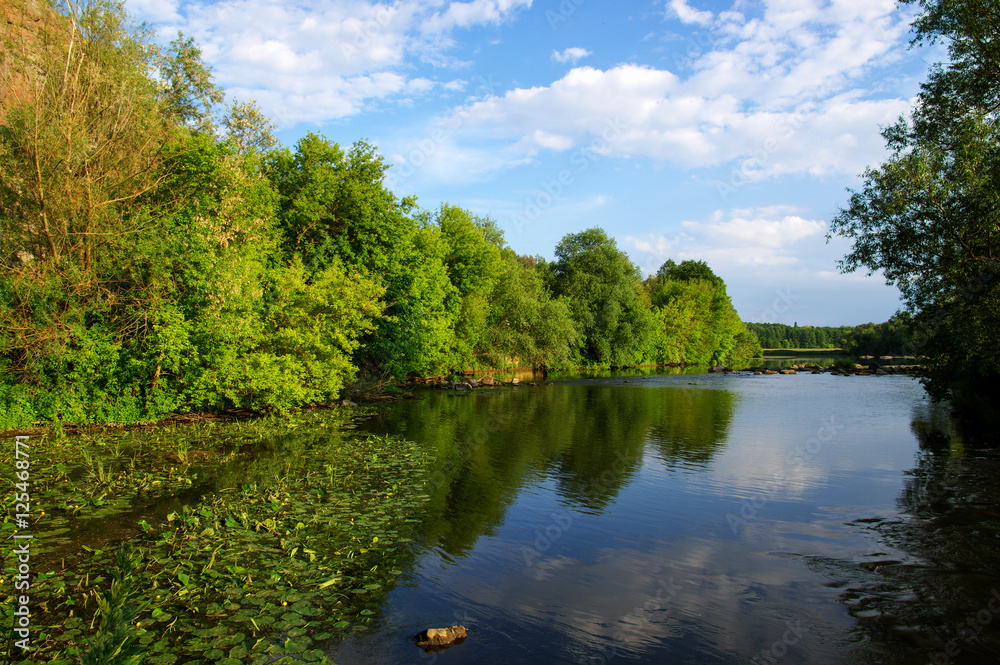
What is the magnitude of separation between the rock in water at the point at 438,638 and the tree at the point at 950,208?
730 inches

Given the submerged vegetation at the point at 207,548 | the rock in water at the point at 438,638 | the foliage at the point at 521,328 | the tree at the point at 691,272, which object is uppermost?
the tree at the point at 691,272

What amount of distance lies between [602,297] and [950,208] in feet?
154

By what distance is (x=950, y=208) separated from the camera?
1830cm

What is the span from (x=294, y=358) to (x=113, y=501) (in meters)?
12.7

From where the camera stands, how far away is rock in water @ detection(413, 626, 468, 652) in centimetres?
654

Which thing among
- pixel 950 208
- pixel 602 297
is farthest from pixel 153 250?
pixel 602 297

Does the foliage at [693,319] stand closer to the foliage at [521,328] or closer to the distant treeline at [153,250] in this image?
the foliage at [521,328]

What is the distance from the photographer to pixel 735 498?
43.7 feet

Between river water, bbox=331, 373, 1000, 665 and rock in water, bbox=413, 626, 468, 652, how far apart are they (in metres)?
0.14

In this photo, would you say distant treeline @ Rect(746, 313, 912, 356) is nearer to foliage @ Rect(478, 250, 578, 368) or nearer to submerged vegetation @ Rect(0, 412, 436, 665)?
foliage @ Rect(478, 250, 578, 368)

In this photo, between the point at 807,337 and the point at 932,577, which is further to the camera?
the point at 807,337

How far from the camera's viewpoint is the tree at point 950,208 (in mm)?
16578

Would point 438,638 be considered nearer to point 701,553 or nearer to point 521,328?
point 701,553

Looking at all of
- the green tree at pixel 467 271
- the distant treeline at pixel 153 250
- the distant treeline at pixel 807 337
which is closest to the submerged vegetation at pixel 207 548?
the distant treeline at pixel 153 250
